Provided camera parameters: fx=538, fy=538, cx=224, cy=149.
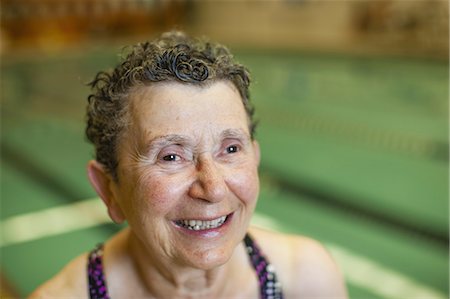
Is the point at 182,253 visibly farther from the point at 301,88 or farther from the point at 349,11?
the point at 349,11

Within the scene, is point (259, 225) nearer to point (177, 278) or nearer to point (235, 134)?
point (177, 278)

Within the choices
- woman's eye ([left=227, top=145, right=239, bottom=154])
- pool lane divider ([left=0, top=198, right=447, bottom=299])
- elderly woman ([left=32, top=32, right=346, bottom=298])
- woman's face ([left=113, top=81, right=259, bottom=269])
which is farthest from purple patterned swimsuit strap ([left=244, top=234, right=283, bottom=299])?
pool lane divider ([left=0, top=198, right=447, bottom=299])

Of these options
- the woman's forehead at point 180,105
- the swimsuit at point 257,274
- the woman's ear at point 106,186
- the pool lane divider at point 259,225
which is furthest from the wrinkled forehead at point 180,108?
the pool lane divider at point 259,225

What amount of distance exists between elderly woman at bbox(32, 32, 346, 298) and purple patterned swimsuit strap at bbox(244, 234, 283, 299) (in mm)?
191

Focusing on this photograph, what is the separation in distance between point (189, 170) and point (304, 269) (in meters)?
0.58

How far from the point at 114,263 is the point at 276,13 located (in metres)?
14.7

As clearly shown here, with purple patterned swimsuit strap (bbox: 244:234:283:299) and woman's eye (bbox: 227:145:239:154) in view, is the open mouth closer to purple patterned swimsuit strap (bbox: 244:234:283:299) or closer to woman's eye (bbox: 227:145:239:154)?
woman's eye (bbox: 227:145:239:154)

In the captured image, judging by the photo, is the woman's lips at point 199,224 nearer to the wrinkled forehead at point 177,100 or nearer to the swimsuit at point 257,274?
the wrinkled forehead at point 177,100

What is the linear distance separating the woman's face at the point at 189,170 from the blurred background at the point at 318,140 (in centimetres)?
26

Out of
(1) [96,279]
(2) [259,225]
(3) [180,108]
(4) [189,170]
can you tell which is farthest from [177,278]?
(2) [259,225]

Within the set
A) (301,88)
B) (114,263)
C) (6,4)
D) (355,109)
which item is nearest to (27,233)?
(114,263)

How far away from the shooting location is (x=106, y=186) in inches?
55.7

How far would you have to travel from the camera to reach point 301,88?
8.96 metres

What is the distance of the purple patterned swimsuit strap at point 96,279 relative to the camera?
143 cm
